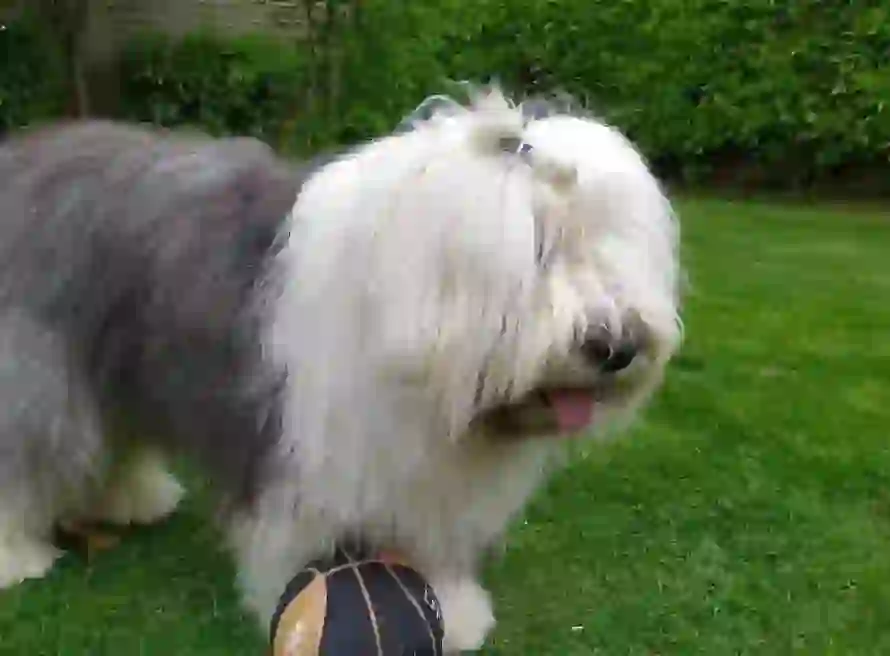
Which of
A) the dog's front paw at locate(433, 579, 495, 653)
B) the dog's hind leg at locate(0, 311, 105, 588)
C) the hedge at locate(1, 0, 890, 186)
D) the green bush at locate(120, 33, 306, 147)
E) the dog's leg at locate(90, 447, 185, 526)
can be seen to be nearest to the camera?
the dog's front paw at locate(433, 579, 495, 653)

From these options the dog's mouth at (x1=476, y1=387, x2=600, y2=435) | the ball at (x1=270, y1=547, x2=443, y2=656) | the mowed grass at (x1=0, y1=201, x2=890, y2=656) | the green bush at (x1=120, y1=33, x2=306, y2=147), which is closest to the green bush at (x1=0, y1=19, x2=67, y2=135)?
the green bush at (x1=120, y1=33, x2=306, y2=147)

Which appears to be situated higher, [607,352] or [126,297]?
[607,352]

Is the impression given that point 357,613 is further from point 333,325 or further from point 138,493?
point 138,493

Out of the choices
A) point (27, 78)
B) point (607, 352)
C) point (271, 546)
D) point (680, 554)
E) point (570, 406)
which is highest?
point (607, 352)

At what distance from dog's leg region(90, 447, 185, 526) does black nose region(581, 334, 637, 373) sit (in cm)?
160

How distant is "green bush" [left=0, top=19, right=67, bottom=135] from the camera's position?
369 inches

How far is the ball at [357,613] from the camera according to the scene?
2.34m

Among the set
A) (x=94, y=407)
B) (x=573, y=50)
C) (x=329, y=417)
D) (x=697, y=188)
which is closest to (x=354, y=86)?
(x=573, y=50)

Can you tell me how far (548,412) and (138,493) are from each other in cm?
169

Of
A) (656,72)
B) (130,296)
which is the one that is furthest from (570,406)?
(656,72)

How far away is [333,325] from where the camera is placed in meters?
2.32

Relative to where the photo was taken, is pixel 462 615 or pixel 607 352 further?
pixel 462 615

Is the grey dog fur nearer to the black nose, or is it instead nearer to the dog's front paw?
the dog's front paw

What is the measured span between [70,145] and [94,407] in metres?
0.62
